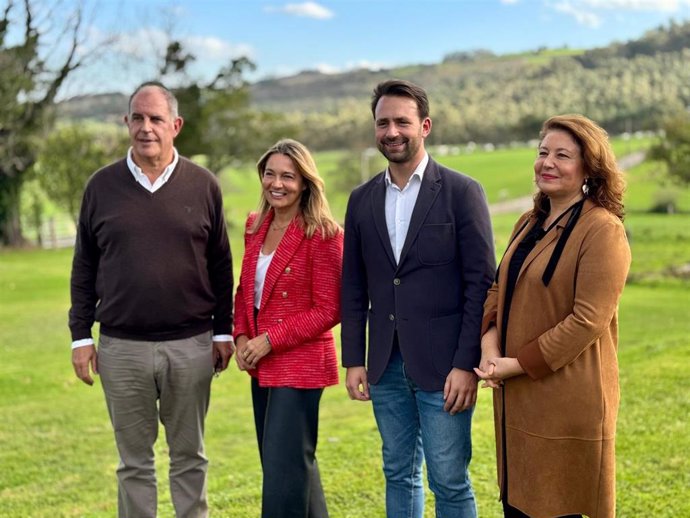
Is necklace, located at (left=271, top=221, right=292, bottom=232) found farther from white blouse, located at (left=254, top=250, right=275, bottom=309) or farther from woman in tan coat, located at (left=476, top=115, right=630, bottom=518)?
woman in tan coat, located at (left=476, top=115, right=630, bottom=518)

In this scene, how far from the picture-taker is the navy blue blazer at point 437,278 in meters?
3.21

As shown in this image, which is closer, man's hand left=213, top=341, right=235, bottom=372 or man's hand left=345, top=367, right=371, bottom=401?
man's hand left=345, top=367, right=371, bottom=401

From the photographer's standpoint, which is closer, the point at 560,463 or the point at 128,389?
the point at 560,463

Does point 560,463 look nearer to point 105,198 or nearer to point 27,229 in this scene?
point 105,198

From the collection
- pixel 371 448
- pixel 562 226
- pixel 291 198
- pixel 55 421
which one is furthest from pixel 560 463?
pixel 55 421

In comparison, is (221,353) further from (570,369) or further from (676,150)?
(676,150)

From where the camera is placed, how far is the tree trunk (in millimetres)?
30672

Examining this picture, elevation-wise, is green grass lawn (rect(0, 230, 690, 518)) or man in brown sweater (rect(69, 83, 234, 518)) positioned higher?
man in brown sweater (rect(69, 83, 234, 518))

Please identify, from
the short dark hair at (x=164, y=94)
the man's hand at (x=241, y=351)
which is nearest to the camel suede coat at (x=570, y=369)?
the man's hand at (x=241, y=351)

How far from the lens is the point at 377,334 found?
339 centimetres

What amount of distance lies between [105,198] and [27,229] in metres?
32.4

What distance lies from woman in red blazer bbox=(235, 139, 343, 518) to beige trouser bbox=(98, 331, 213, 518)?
1.31 ft

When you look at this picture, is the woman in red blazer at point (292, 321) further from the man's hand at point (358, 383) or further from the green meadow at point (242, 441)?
the green meadow at point (242, 441)

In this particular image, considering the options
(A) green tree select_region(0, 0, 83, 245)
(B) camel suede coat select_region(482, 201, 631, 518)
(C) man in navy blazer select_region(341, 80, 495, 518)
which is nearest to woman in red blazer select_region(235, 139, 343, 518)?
(C) man in navy blazer select_region(341, 80, 495, 518)
